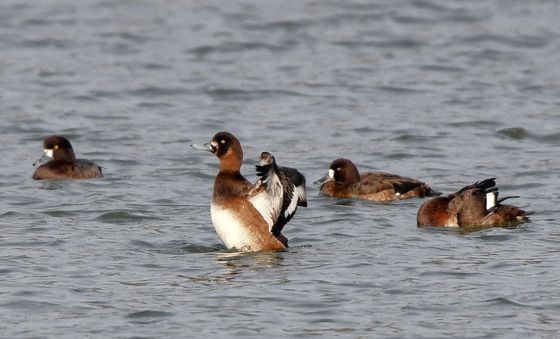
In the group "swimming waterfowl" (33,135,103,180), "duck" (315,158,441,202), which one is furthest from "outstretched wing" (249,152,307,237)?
"swimming waterfowl" (33,135,103,180)

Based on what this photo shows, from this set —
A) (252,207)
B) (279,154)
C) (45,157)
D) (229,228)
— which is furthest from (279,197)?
(279,154)

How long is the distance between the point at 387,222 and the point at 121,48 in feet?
38.0

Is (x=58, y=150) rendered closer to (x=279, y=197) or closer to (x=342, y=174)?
(x=342, y=174)

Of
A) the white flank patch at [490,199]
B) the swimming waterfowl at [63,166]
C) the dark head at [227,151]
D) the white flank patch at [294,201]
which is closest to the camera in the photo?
the white flank patch at [294,201]

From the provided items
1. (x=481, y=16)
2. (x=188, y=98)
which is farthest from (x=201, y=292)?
(x=481, y=16)

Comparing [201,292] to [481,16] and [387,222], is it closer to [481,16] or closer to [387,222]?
[387,222]

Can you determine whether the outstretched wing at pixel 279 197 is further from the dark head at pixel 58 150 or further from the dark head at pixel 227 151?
the dark head at pixel 58 150

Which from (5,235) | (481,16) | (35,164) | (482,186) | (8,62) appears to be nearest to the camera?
(5,235)

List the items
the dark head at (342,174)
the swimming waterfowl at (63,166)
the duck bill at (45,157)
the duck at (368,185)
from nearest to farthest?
the duck at (368,185), the dark head at (342,174), the swimming waterfowl at (63,166), the duck bill at (45,157)

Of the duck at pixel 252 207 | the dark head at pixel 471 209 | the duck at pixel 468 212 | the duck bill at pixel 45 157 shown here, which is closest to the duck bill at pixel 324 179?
the duck at pixel 468 212

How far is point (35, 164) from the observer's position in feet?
49.6

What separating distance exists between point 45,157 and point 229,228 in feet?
16.7

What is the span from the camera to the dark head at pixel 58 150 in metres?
15.0

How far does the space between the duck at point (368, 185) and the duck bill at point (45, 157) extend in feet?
10.0
